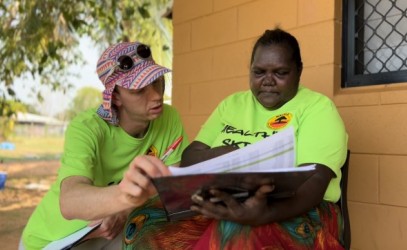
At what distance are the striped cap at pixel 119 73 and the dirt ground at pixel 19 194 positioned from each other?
4218mm

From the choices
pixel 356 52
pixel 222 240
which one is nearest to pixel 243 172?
pixel 222 240

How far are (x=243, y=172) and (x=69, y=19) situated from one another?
475 centimetres

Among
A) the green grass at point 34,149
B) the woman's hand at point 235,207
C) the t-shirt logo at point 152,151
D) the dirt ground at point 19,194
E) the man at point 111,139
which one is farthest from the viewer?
the green grass at point 34,149

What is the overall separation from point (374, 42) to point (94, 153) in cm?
177

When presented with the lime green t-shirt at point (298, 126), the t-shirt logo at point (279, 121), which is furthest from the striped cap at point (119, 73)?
the t-shirt logo at point (279, 121)

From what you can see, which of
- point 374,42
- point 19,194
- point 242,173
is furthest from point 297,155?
point 19,194

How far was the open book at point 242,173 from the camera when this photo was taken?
116 cm

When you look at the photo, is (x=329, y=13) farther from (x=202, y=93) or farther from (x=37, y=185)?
(x=37, y=185)

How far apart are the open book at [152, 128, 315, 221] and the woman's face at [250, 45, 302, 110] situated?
0.62 metres

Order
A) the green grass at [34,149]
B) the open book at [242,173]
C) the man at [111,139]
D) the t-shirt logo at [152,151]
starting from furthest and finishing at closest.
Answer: the green grass at [34,149]
the t-shirt logo at [152,151]
the man at [111,139]
the open book at [242,173]

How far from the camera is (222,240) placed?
133cm

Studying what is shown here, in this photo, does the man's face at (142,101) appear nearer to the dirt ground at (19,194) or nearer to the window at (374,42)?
the window at (374,42)

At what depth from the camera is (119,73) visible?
190 centimetres

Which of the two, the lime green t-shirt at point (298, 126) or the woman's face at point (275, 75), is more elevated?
the woman's face at point (275, 75)
